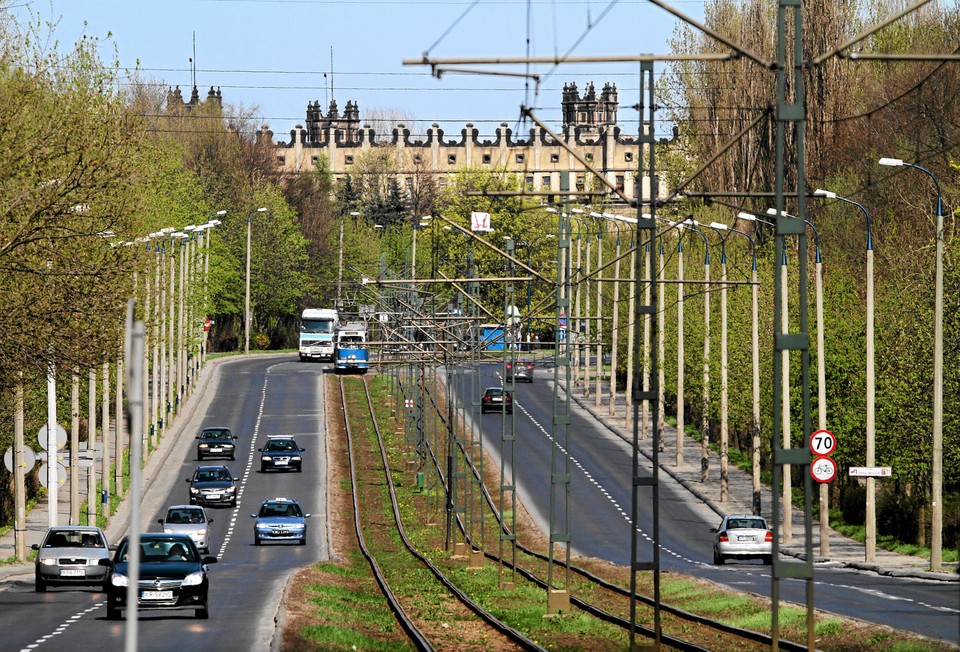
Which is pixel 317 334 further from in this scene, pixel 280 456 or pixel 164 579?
pixel 164 579

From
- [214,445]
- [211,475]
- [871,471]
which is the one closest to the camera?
[871,471]

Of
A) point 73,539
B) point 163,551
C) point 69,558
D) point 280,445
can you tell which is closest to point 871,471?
point 73,539

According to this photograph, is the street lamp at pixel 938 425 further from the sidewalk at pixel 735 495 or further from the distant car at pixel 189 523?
the distant car at pixel 189 523

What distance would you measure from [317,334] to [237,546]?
2994 inches

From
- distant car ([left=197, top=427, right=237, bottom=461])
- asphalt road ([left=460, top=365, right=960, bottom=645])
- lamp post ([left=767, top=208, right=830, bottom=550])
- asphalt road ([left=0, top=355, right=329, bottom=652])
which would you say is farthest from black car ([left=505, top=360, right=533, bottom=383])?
distant car ([left=197, top=427, right=237, bottom=461])

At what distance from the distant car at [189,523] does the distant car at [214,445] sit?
27.9m

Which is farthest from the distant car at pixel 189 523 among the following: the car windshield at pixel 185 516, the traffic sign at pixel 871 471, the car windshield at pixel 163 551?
the car windshield at pixel 163 551

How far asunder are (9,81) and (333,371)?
91.8 m

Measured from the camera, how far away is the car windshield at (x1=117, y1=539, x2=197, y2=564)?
32.0 m

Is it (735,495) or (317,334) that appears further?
(317,334)

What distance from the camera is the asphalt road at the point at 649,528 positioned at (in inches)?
1420

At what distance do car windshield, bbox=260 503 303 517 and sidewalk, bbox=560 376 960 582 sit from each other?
1682 centimetres

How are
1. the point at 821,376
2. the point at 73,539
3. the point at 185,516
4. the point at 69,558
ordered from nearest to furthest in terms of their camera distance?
1. the point at 69,558
2. the point at 73,539
3. the point at 821,376
4. the point at 185,516

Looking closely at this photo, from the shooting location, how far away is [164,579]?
104 ft
